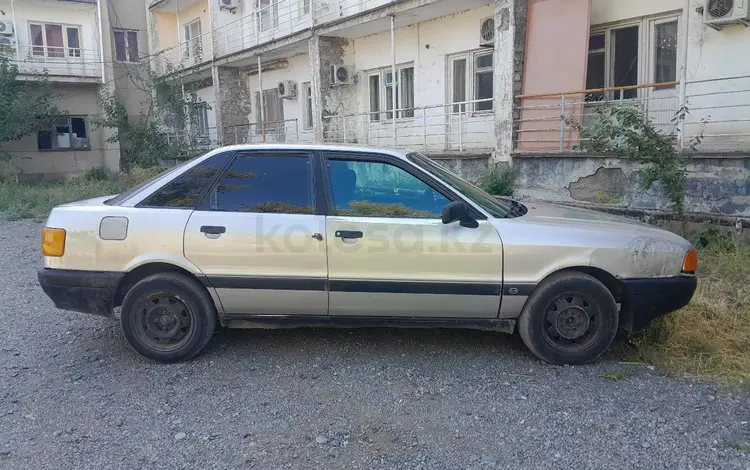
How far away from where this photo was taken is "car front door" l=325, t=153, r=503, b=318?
13.1 ft

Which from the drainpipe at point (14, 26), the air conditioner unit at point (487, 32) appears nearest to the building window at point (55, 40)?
the drainpipe at point (14, 26)

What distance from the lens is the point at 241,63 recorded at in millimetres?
Result: 18203

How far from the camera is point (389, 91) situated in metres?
14.3

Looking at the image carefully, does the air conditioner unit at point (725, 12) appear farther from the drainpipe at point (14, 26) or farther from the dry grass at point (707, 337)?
the drainpipe at point (14, 26)

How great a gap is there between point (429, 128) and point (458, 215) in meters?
9.35

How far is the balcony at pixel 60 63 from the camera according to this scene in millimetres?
21594

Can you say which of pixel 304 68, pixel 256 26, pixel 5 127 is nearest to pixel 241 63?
pixel 256 26

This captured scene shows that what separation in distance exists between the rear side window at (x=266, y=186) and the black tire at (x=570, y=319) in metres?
1.76

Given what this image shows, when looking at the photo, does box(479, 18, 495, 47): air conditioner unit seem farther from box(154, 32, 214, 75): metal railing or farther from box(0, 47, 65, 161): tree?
box(0, 47, 65, 161): tree

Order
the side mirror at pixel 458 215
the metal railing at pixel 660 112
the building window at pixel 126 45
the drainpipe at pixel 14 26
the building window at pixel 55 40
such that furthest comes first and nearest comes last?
the building window at pixel 126 45 < the building window at pixel 55 40 < the drainpipe at pixel 14 26 < the metal railing at pixel 660 112 < the side mirror at pixel 458 215

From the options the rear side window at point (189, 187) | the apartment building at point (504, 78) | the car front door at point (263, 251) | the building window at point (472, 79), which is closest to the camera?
the car front door at point (263, 251)

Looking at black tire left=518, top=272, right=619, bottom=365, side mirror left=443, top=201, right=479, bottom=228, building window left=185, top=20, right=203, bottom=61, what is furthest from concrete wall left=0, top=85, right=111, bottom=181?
black tire left=518, top=272, right=619, bottom=365

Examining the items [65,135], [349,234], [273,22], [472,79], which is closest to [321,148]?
[349,234]

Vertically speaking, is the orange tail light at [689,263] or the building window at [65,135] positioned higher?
the building window at [65,135]
